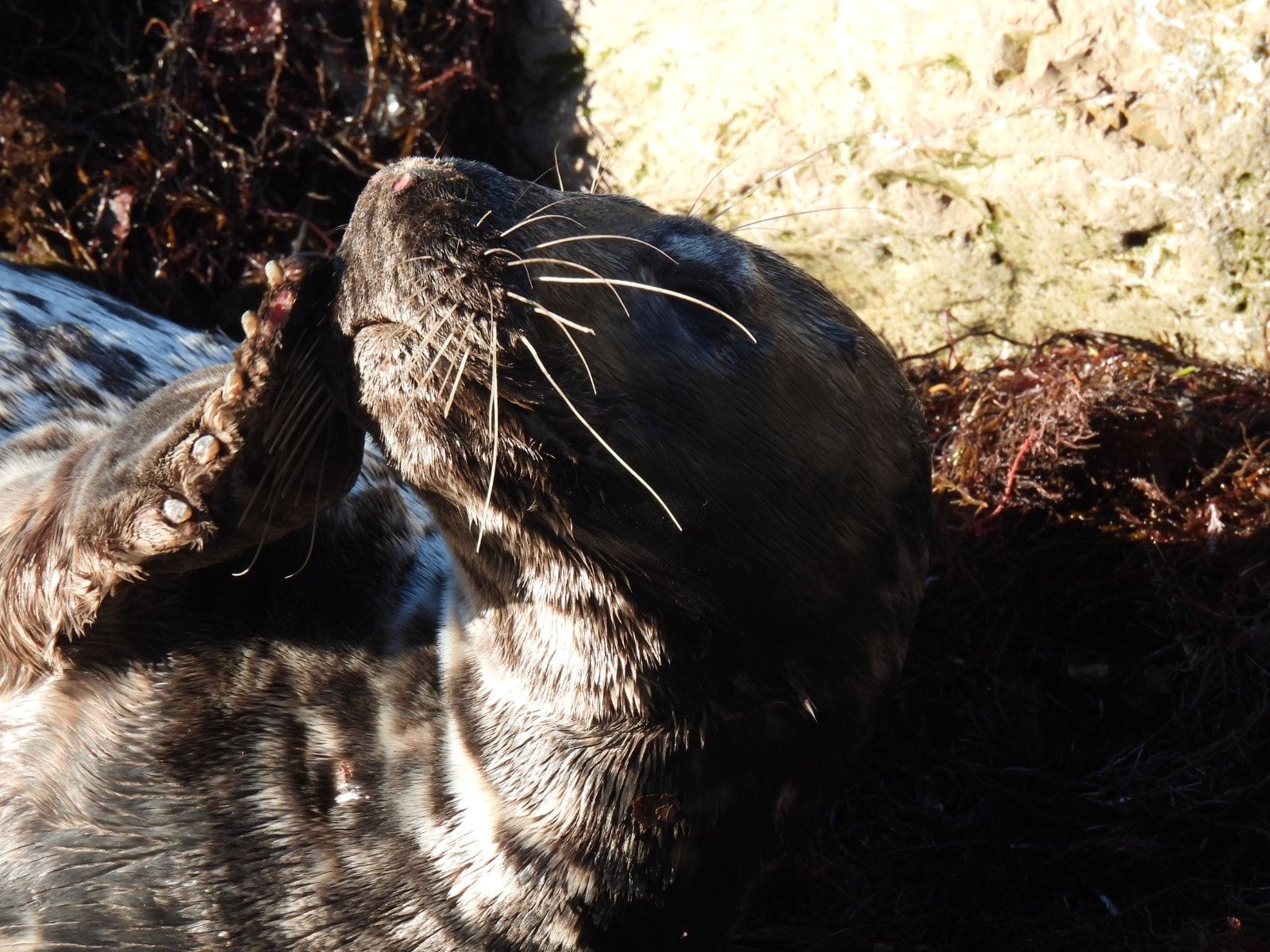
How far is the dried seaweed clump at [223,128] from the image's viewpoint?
15.0 ft

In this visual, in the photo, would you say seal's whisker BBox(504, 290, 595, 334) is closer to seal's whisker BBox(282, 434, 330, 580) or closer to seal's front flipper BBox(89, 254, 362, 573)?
seal's front flipper BBox(89, 254, 362, 573)

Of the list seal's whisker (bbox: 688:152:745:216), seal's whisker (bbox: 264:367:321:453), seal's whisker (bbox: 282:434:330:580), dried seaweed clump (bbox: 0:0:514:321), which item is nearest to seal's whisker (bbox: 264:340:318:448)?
seal's whisker (bbox: 264:367:321:453)

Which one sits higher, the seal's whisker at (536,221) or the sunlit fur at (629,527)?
the seal's whisker at (536,221)

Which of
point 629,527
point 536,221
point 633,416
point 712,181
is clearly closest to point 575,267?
point 536,221

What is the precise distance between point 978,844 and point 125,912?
84.7 inches

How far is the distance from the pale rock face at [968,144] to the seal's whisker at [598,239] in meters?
1.57

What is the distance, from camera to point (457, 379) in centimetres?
190

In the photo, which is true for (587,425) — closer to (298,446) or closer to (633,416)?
(633,416)

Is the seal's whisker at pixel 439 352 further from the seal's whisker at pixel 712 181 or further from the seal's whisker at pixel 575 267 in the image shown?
the seal's whisker at pixel 712 181

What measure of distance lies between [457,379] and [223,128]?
3185 millimetres

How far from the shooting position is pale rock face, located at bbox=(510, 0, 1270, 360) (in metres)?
3.64

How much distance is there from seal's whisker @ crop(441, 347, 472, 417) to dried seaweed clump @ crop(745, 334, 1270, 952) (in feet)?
6.60

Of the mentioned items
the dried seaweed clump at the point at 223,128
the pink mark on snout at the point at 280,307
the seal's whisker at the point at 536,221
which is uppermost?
the dried seaweed clump at the point at 223,128

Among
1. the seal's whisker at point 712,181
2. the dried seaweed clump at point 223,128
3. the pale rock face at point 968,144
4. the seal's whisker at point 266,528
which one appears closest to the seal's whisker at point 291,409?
the seal's whisker at point 266,528
